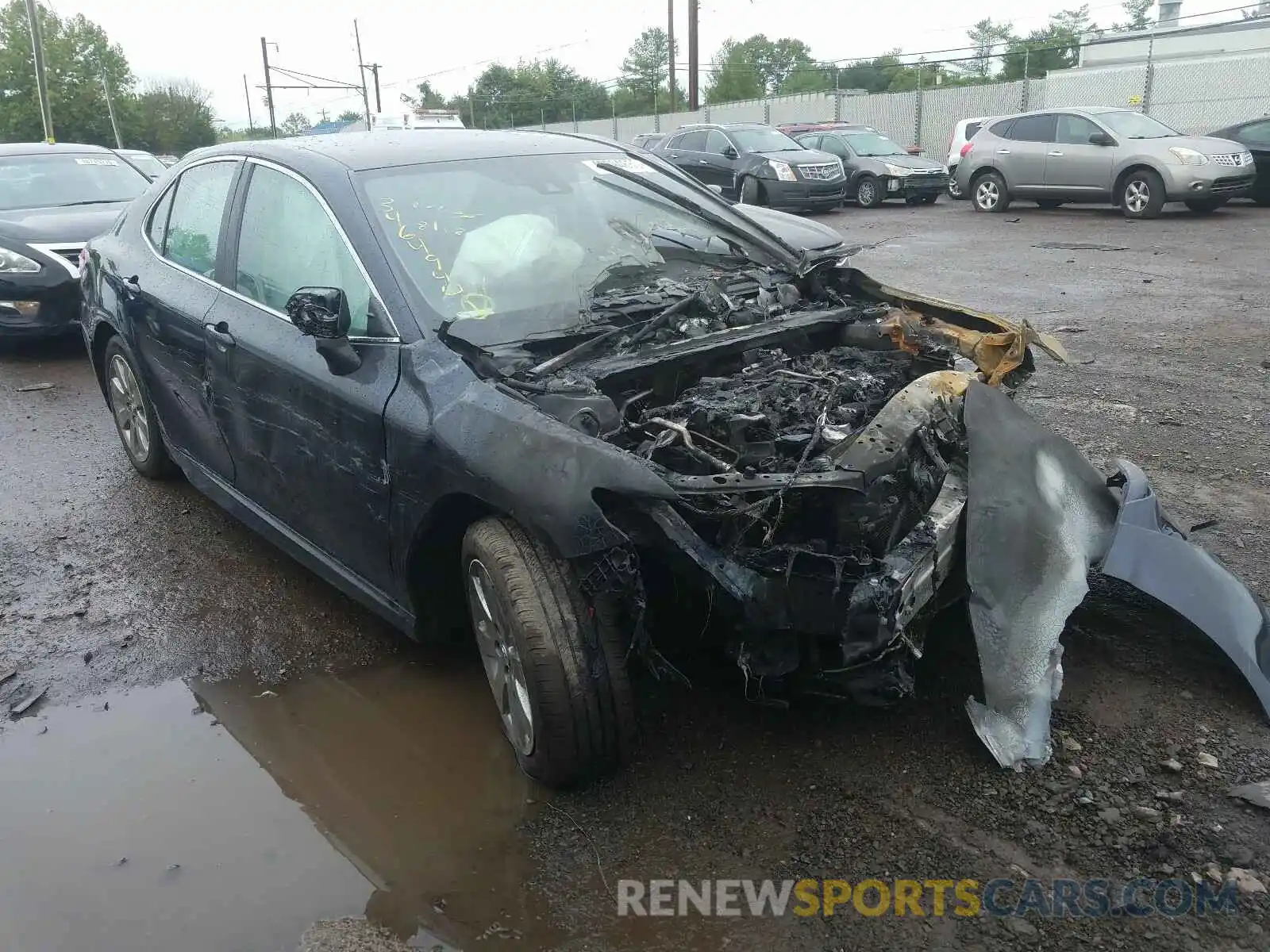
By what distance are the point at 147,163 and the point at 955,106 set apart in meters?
21.6

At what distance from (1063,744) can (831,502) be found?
1.06m

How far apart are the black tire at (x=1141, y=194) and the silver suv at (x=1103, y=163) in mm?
11

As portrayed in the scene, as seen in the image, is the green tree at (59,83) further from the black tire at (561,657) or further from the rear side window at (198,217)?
the black tire at (561,657)

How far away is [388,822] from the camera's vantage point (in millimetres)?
2873

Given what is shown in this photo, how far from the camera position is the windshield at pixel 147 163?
10.4 m

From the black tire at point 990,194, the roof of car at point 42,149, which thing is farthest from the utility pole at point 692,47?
the roof of car at point 42,149

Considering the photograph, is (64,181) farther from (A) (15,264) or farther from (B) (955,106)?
(B) (955,106)

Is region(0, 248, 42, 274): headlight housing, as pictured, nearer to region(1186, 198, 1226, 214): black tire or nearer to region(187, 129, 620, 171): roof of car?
region(187, 129, 620, 171): roof of car

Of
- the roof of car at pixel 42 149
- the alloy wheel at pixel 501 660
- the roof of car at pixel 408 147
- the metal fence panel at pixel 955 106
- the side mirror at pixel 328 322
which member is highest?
the metal fence panel at pixel 955 106

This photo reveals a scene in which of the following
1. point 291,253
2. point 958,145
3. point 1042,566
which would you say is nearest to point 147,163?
point 291,253

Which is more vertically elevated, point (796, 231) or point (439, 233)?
point (439, 233)

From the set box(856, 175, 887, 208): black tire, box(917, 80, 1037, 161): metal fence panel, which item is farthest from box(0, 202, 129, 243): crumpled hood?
box(917, 80, 1037, 161): metal fence panel

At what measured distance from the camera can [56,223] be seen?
28.0 ft

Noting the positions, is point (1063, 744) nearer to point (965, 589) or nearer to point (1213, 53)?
point (965, 589)
